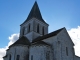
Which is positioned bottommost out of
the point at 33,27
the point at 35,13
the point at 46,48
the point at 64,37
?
the point at 46,48

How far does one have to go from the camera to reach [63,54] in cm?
2314

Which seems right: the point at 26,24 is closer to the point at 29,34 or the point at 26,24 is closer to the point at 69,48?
the point at 29,34

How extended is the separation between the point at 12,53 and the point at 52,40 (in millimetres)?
7810

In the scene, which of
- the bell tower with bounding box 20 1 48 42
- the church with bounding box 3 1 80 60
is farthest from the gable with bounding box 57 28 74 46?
the bell tower with bounding box 20 1 48 42

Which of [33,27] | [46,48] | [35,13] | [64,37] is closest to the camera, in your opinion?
[46,48]

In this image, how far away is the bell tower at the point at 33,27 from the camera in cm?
2980

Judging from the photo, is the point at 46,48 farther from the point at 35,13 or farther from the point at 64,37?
the point at 35,13

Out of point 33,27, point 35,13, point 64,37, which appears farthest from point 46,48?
point 35,13

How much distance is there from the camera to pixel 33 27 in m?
30.1

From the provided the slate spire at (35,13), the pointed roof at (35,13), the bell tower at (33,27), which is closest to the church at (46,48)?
the bell tower at (33,27)

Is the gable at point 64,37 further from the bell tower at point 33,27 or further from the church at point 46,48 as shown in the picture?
the bell tower at point 33,27

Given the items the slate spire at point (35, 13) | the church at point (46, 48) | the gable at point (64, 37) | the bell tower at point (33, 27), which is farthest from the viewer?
the slate spire at point (35, 13)

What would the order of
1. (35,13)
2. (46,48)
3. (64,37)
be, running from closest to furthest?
1. (46,48)
2. (64,37)
3. (35,13)

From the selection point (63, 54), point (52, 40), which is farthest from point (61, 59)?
point (52, 40)
